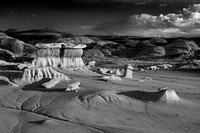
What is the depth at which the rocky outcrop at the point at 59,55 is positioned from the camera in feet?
82.2

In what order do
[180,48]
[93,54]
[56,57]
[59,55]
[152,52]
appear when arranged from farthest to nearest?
[180,48] → [93,54] → [152,52] → [59,55] → [56,57]

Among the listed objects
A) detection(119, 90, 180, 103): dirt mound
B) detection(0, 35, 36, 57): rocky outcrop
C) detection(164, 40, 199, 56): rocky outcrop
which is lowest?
detection(119, 90, 180, 103): dirt mound

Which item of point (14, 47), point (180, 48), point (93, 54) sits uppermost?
point (180, 48)

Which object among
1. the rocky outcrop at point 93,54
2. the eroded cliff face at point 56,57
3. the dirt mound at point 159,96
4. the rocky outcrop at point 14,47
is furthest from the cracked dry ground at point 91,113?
the rocky outcrop at point 93,54

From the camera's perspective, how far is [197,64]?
45688 mm

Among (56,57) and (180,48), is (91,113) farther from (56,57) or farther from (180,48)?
(180,48)

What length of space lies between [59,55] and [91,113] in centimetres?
1433

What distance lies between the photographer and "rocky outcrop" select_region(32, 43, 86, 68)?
82.2 ft

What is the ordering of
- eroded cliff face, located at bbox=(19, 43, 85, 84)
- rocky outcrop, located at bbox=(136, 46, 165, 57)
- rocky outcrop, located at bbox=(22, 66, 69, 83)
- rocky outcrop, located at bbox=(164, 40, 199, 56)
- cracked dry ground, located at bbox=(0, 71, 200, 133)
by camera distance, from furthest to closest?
rocky outcrop, located at bbox=(164, 40, 199, 56), rocky outcrop, located at bbox=(136, 46, 165, 57), eroded cliff face, located at bbox=(19, 43, 85, 84), rocky outcrop, located at bbox=(22, 66, 69, 83), cracked dry ground, located at bbox=(0, 71, 200, 133)

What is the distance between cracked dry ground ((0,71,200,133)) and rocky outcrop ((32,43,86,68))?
7.56 meters

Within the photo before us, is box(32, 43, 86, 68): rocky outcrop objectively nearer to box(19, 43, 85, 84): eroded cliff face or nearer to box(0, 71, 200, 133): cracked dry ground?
box(19, 43, 85, 84): eroded cliff face

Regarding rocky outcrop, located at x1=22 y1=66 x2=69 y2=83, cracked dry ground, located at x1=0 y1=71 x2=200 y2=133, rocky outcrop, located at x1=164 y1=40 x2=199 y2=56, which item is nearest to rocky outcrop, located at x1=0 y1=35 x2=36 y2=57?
rocky outcrop, located at x1=22 y1=66 x2=69 y2=83

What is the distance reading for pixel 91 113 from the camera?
43.5 feet

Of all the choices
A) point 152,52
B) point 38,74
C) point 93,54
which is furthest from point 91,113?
point 152,52
